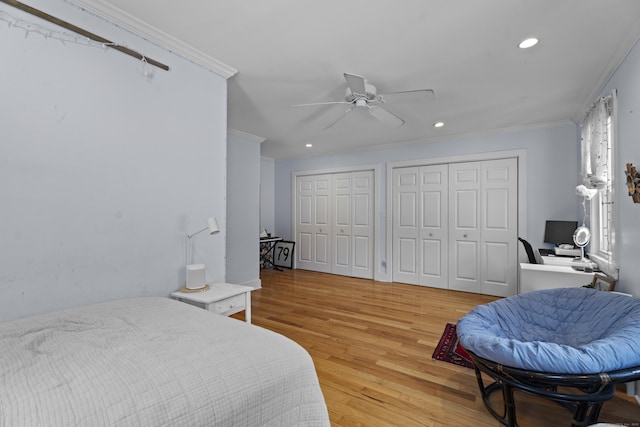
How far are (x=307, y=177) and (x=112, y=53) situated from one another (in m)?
4.36

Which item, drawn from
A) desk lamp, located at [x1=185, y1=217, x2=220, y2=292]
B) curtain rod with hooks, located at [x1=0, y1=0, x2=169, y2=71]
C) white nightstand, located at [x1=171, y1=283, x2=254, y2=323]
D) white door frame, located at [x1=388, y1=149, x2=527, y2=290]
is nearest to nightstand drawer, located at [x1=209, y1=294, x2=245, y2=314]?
white nightstand, located at [x1=171, y1=283, x2=254, y2=323]

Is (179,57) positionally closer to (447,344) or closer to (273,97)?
(273,97)

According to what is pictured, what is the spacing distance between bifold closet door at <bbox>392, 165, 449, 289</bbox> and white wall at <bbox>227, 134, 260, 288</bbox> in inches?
92.1

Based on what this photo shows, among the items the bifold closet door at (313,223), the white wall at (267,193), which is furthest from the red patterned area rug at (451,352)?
the white wall at (267,193)

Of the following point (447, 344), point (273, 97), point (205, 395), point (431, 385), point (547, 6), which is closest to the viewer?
point (205, 395)

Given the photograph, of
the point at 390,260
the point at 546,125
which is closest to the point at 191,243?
the point at 390,260

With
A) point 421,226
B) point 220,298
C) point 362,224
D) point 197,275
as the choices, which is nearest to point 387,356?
point 220,298

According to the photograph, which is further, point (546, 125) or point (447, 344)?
point (546, 125)

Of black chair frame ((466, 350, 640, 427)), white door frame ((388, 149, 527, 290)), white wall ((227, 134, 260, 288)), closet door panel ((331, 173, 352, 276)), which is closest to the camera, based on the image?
black chair frame ((466, 350, 640, 427))

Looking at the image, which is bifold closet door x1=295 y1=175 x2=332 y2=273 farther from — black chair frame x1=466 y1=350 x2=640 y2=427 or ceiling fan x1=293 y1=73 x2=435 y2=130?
black chair frame x1=466 y1=350 x2=640 y2=427

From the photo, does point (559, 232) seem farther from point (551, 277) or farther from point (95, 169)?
point (95, 169)

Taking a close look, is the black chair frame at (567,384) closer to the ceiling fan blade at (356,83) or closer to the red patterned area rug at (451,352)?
the red patterned area rug at (451,352)

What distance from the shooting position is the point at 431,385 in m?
2.05

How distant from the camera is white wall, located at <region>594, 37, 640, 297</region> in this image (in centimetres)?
205
